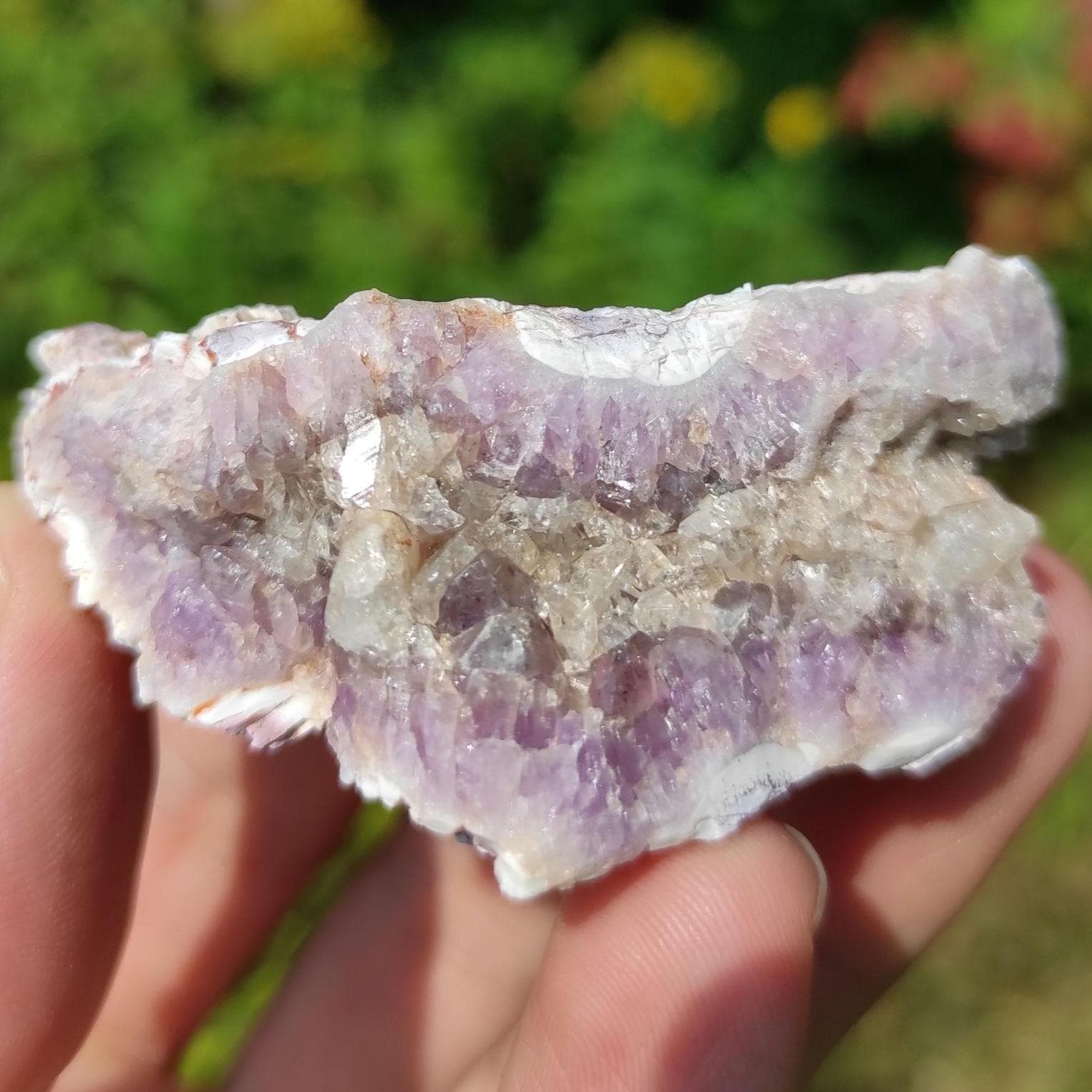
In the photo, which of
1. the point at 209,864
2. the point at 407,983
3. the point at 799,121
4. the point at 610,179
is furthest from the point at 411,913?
the point at 799,121

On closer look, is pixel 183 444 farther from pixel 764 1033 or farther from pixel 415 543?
pixel 764 1033

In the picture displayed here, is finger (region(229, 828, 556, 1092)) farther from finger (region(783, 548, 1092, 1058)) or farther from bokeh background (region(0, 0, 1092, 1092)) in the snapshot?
bokeh background (region(0, 0, 1092, 1092))

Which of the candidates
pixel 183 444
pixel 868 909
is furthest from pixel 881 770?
pixel 183 444

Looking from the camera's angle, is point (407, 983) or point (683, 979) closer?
point (683, 979)

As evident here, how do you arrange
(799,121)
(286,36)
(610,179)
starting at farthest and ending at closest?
1. (286,36)
2. (799,121)
3. (610,179)

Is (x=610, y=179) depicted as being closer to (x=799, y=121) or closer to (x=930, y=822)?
(x=799, y=121)

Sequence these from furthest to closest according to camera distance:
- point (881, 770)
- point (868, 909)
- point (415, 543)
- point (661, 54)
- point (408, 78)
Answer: point (408, 78) < point (661, 54) < point (868, 909) < point (881, 770) < point (415, 543)
